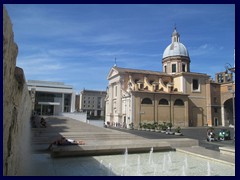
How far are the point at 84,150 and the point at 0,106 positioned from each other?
6577 millimetres

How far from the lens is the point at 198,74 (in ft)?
156

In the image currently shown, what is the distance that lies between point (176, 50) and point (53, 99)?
27196 millimetres

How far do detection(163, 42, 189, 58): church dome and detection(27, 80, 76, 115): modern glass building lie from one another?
22012 mm

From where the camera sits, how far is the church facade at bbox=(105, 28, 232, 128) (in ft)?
130

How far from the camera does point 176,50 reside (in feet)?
167

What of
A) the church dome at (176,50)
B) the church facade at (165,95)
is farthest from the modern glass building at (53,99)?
the church dome at (176,50)

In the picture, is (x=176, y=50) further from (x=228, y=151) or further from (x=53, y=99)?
(x=228, y=151)

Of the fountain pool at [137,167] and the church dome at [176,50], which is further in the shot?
the church dome at [176,50]

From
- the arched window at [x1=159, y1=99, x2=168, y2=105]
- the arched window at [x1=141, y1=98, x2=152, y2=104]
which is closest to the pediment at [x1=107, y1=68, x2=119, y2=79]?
the arched window at [x1=141, y1=98, x2=152, y2=104]

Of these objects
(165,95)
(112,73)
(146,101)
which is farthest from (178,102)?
(112,73)

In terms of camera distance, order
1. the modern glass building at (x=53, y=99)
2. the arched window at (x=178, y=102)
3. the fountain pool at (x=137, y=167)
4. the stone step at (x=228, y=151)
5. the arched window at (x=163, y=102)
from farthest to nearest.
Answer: the modern glass building at (x=53, y=99), the arched window at (x=178, y=102), the arched window at (x=163, y=102), the stone step at (x=228, y=151), the fountain pool at (x=137, y=167)

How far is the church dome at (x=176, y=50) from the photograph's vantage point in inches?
1994

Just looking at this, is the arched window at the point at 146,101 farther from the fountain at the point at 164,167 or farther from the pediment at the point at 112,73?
the fountain at the point at 164,167

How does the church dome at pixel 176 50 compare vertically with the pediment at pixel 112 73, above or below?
above
